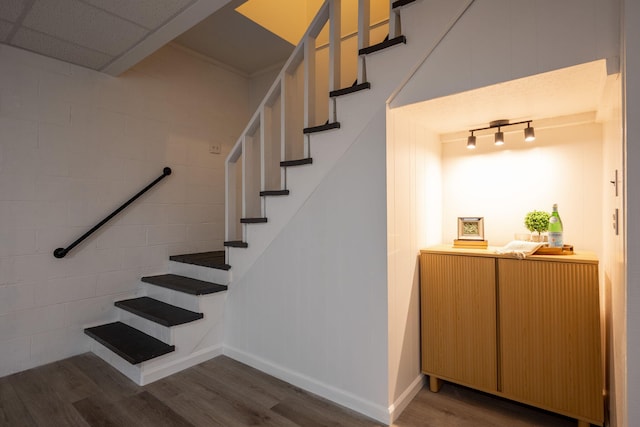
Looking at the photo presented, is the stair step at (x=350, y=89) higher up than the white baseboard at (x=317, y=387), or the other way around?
the stair step at (x=350, y=89)

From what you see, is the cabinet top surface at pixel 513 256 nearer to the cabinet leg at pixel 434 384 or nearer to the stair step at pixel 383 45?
the cabinet leg at pixel 434 384

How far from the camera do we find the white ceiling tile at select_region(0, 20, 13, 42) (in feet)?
6.93

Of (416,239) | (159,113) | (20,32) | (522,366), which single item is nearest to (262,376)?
(416,239)

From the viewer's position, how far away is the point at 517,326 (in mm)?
1897

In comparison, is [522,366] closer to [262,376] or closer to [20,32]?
[262,376]

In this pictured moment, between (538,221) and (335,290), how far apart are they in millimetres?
1295

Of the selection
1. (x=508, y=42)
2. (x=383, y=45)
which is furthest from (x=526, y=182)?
(x=383, y=45)

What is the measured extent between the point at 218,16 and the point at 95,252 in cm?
226

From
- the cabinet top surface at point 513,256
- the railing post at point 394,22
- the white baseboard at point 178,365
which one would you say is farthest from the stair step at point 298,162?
the white baseboard at point 178,365

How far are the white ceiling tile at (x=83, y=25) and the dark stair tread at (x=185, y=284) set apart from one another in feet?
6.08

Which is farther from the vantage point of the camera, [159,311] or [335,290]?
[159,311]

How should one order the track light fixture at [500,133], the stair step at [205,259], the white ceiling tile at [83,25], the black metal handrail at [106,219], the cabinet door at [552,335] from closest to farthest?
1. the cabinet door at [552,335]
2. the white ceiling tile at [83,25]
3. the track light fixture at [500,133]
4. the black metal handrail at [106,219]
5. the stair step at [205,259]

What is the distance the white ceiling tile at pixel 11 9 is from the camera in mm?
1905

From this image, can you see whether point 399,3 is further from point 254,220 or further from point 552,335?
point 552,335
